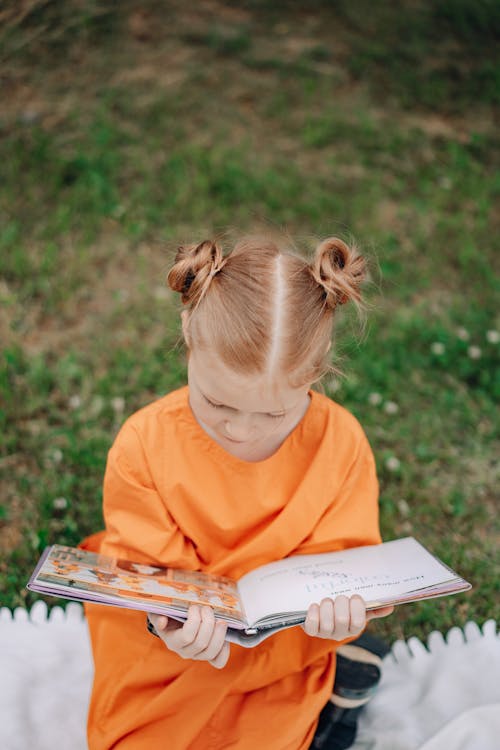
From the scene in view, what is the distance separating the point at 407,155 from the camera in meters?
4.14

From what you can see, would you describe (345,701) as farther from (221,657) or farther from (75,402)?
(75,402)

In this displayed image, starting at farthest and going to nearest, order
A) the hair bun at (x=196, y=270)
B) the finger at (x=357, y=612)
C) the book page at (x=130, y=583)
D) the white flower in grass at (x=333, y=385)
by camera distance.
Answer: the white flower in grass at (x=333, y=385), the hair bun at (x=196, y=270), the finger at (x=357, y=612), the book page at (x=130, y=583)

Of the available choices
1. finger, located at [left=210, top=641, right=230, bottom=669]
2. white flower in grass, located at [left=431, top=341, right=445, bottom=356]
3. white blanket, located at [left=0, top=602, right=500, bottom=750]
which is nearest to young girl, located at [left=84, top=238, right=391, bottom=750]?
finger, located at [left=210, top=641, right=230, bottom=669]

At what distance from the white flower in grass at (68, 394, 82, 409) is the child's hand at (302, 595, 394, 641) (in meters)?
1.62

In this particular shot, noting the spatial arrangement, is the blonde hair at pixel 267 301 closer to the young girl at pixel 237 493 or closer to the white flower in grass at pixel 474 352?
the young girl at pixel 237 493

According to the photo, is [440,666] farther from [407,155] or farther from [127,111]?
[127,111]

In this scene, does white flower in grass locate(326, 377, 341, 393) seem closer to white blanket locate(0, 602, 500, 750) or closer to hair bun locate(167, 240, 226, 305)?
white blanket locate(0, 602, 500, 750)

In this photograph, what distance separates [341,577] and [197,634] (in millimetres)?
358

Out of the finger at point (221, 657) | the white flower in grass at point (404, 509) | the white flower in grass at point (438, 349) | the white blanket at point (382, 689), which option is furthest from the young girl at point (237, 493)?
the white flower in grass at point (438, 349)

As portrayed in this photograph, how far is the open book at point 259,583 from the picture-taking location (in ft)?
4.78

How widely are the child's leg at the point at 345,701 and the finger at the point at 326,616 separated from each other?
515 millimetres

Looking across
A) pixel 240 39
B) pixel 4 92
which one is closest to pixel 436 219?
pixel 240 39

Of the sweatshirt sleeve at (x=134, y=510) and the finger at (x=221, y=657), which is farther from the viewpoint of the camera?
the sweatshirt sleeve at (x=134, y=510)

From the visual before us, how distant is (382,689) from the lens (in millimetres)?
2104
